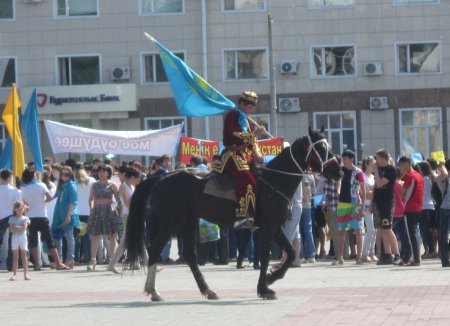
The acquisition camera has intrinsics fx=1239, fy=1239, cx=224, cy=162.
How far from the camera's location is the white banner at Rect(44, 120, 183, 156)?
28.6m

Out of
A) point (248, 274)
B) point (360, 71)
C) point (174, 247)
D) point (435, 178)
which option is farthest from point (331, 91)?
point (248, 274)

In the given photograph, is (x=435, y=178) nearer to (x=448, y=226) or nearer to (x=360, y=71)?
(x=448, y=226)

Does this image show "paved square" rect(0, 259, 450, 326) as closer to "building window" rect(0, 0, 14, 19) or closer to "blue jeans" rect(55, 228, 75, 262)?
"blue jeans" rect(55, 228, 75, 262)

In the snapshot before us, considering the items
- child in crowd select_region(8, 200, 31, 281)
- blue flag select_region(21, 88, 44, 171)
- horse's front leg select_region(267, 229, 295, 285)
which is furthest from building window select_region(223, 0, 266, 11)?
horse's front leg select_region(267, 229, 295, 285)

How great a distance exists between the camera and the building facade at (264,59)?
48688 millimetres

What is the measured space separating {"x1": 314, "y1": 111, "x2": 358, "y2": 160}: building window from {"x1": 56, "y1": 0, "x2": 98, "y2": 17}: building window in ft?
32.3

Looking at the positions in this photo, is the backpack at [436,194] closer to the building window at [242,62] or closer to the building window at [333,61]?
the building window at [333,61]

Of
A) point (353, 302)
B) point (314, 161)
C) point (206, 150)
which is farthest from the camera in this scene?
point (206, 150)

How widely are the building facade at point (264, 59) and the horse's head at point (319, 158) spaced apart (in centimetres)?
3232

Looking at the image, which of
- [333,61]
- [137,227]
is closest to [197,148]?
[137,227]

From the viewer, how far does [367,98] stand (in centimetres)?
4919

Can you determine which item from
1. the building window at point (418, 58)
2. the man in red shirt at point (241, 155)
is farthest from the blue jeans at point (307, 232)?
the building window at point (418, 58)

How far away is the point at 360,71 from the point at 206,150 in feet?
69.2

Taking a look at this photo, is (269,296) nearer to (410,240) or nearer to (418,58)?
(410,240)
